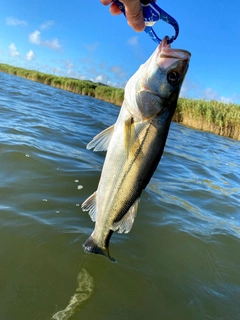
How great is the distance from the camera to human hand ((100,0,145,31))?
2186mm

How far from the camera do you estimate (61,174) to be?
577 centimetres

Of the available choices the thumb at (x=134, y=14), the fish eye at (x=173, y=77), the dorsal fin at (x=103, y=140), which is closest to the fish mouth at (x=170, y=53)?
the fish eye at (x=173, y=77)

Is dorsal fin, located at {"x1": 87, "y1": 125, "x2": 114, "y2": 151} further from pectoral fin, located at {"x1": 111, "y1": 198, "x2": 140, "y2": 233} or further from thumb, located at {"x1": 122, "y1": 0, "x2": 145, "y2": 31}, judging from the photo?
thumb, located at {"x1": 122, "y1": 0, "x2": 145, "y2": 31}

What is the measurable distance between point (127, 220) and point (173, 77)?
1.29m

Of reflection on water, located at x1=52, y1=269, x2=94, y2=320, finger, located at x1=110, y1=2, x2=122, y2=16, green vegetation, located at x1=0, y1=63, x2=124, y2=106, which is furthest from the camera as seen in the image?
green vegetation, located at x1=0, y1=63, x2=124, y2=106

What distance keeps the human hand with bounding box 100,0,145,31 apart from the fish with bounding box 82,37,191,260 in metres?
0.23

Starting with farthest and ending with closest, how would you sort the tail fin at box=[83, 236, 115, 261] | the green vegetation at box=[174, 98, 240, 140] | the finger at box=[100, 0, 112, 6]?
the green vegetation at box=[174, 98, 240, 140]
the tail fin at box=[83, 236, 115, 261]
the finger at box=[100, 0, 112, 6]

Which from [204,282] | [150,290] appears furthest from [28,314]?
[204,282]

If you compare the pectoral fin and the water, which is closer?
the pectoral fin

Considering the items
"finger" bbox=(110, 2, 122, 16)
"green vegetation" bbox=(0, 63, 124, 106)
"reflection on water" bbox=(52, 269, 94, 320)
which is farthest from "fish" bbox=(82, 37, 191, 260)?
"green vegetation" bbox=(0, 63, 124, 106)

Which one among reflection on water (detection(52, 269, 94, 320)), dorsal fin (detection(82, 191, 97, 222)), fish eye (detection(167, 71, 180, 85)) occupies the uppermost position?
fish eye (detection(167, 71, 180, 85))

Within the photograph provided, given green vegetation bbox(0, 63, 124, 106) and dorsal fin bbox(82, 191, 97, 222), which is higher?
green vegetation bbox(0, 63, 124, 106)

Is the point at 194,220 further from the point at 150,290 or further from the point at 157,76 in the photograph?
the point at 157,76

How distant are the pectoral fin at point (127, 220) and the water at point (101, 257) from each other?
79 centimetres
